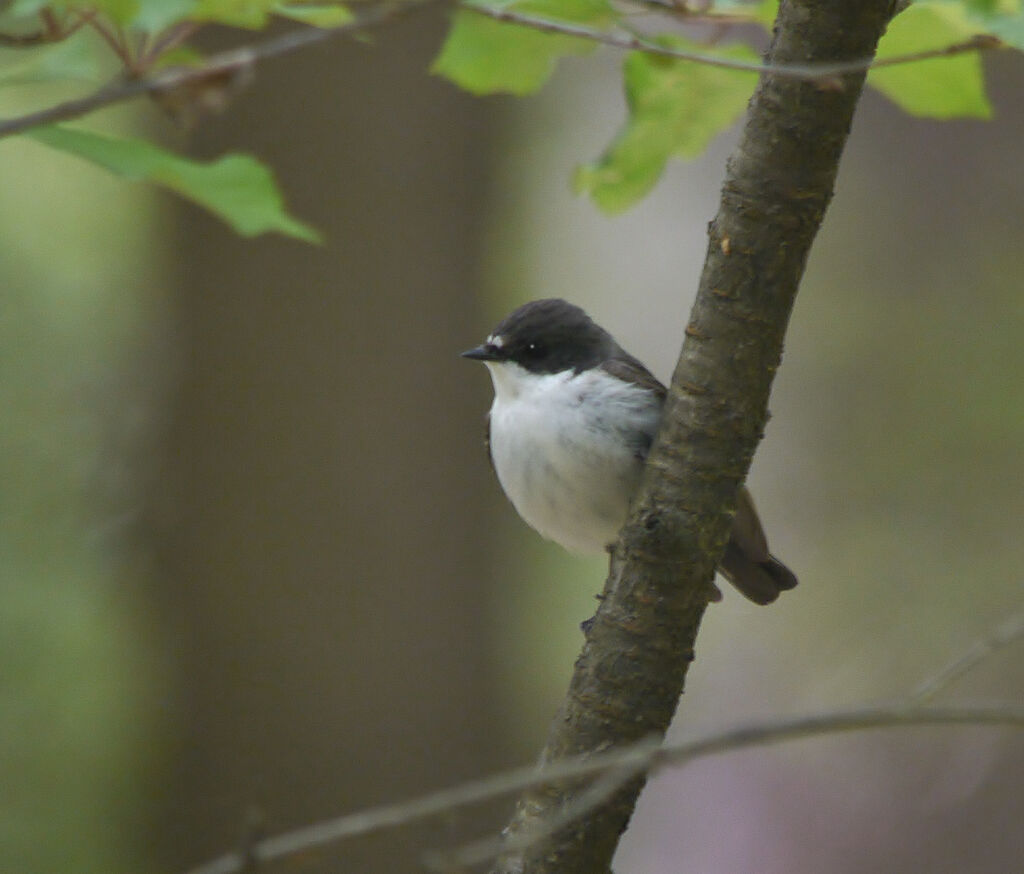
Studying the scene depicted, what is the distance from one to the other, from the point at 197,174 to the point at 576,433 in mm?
1996

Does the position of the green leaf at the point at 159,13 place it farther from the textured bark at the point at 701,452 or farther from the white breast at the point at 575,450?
the white breast at the point at 575,450

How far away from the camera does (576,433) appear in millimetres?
3449

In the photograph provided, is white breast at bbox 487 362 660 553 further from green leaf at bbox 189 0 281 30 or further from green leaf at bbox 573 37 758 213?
green leaf at bbox 189 0 281 30

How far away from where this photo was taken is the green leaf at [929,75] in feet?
6.18

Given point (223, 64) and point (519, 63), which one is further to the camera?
point (519, 63)

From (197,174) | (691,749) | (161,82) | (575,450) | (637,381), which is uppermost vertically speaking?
(161,82)

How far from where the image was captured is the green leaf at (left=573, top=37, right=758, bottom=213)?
2074mm

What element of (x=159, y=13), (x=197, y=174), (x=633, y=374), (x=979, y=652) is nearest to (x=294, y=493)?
(x=633, y=374)

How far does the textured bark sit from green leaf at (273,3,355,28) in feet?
2.11

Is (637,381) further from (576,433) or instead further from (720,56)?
(720,56)

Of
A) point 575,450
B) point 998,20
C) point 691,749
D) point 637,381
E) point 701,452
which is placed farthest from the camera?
point 637,381

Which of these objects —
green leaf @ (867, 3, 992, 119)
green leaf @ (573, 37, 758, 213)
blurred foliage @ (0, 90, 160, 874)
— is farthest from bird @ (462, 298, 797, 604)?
blurred foliage @ (0, 90, 160, 874)

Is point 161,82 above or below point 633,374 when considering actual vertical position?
above

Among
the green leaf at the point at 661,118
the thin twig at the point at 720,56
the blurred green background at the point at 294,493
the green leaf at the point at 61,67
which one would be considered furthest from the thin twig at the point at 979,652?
the blurred green background at the point at 294,493
